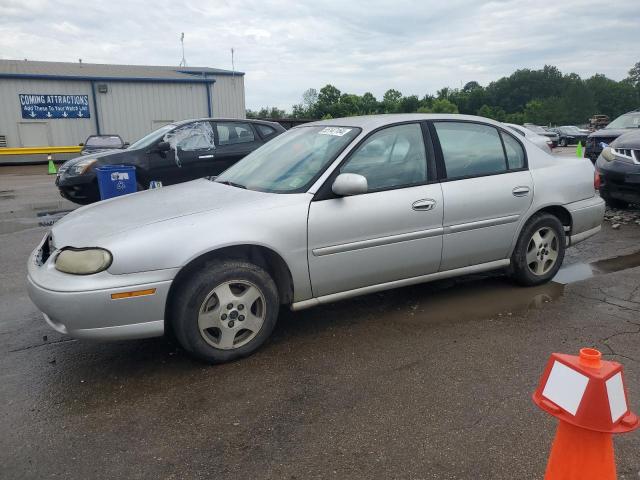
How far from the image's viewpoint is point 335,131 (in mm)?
4344

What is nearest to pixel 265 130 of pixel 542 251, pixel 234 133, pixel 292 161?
pixel 234 133

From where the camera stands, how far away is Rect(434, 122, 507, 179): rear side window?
4.41m

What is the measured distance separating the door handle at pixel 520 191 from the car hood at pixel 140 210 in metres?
2.18

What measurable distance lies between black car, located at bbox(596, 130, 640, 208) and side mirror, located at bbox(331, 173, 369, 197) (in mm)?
5522

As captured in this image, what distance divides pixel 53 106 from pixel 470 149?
2607cm

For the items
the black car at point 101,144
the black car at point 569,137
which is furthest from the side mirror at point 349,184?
the black car at point 569,137

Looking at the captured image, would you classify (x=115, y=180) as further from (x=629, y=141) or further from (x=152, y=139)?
(x=629, y=141)

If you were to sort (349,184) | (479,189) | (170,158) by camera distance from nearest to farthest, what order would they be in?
(349,184) → (479,189) → (170,158)

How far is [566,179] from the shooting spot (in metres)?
4.92

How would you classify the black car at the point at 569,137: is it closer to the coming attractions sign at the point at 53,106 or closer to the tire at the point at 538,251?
the coming attractions sign at the point at 53,106

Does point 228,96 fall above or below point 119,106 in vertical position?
above

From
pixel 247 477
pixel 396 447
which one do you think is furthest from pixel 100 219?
pixel 396 447

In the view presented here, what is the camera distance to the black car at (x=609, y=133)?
446 inches

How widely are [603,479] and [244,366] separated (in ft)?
7.69
